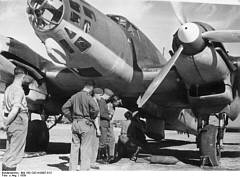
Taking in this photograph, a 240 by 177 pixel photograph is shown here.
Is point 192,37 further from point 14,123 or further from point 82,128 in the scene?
point 14,123

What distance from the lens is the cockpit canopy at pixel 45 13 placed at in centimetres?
510

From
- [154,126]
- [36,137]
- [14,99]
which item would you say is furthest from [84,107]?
[154,126]

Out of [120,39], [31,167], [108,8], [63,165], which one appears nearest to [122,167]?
[63,165]

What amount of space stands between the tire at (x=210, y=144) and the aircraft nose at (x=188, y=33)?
167cm

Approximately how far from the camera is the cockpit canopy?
201 inches

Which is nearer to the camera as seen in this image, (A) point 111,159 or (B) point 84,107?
(B) point 84,107

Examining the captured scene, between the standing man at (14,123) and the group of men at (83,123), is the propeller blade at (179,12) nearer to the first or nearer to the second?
the group of men at (83,123)

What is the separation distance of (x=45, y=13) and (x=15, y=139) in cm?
189

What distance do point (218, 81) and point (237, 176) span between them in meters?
1.55

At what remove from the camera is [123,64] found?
20.4 ft

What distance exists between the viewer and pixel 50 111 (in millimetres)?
7582

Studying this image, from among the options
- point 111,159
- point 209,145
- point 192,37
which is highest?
point 192,37

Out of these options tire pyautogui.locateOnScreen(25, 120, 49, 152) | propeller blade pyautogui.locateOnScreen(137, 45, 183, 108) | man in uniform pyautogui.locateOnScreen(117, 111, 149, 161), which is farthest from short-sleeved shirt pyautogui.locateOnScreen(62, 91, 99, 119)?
tire pyautogui.locateOnScreen(25, 120, 49, 152)

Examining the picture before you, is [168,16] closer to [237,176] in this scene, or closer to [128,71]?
[128,71]
